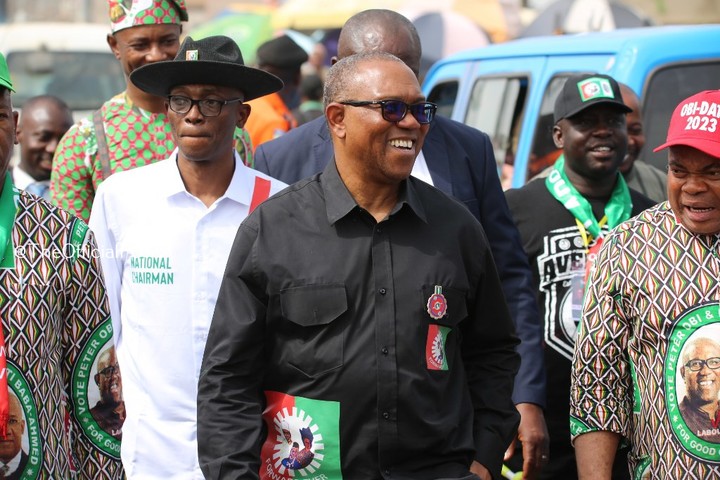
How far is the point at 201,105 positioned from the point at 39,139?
4210 mm

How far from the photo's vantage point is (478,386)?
3.95 metres

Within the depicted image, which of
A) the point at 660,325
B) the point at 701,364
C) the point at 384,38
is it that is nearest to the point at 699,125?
the point at 660,325

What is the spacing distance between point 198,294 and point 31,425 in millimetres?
908

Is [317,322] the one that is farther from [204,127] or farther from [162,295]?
[204,127]

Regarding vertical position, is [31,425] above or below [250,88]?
below

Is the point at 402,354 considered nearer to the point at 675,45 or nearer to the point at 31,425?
the point at 31,425

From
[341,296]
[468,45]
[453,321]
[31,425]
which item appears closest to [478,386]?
[453,321]

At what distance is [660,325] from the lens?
161 inches

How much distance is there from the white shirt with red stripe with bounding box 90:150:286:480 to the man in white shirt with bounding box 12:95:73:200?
3959 mm

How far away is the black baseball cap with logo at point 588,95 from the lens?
18.7ft

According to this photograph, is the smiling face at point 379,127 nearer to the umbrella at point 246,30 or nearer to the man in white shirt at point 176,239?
the man in white shirt at point 176,239

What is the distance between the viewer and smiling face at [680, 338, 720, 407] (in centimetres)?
398

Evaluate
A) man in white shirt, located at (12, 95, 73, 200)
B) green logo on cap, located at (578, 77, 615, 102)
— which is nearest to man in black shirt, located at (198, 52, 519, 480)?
green logo on cap, located at (578, 77, 615, 102)

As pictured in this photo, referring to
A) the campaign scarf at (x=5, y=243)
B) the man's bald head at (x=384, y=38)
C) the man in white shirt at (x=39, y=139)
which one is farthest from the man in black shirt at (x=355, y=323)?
the man in white shirt at (x=39, y=139)
